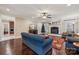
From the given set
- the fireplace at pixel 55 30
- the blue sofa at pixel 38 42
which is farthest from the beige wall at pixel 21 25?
the fireplace at pixel 55 30

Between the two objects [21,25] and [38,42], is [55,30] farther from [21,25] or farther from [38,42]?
[21,25]

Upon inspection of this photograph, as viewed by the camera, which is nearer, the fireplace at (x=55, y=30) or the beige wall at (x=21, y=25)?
the beige wall at (x=21, y=25)

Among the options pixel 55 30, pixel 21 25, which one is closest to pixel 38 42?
pixel 55 30

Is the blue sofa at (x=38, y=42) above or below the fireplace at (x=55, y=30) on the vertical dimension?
below

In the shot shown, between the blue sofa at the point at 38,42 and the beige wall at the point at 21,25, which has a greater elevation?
the beige wall at the point at 21,25

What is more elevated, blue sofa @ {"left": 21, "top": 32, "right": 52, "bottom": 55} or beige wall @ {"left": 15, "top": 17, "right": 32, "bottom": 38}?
beige wall @ {"left": 15, "top": 17, "right": 32, "bottom": 38}

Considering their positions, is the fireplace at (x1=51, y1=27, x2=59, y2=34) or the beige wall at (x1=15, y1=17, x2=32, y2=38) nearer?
the beige wall at (x1=15, y1=17, x2=32, y2=38)

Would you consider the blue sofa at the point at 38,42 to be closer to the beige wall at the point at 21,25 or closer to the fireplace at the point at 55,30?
the beige wall at the point at 21,25

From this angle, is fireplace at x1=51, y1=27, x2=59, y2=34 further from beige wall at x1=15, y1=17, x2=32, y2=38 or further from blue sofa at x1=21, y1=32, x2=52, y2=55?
beige wall at x1=15, y1=17, x2=32, y2=38

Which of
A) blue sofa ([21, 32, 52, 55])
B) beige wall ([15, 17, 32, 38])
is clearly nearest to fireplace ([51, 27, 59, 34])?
blue sofa ([21, 32, 52, 55])

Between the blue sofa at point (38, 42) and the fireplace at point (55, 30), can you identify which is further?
the fireplace at point (55, 30)

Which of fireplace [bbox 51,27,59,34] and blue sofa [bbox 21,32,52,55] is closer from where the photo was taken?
blue sofa [bbox 21,32,52,55]

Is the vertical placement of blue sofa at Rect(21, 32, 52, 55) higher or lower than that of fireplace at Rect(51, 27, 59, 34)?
lower

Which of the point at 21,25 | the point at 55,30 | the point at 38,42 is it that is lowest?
the point at 38,42
